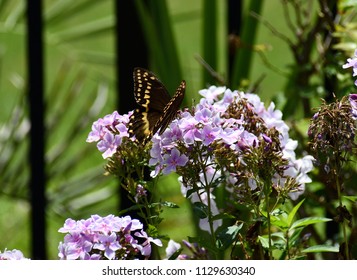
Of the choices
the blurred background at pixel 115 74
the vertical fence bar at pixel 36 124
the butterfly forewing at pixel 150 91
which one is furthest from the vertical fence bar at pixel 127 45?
the butterfly forewing at pixel 150 91

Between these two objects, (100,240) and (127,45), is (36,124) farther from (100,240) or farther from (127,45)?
(100,240)

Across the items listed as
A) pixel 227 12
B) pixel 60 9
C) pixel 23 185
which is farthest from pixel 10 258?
pixel 60 9

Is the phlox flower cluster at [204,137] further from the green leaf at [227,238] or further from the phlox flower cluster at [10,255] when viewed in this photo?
the phlox flower cluster at [10,255]

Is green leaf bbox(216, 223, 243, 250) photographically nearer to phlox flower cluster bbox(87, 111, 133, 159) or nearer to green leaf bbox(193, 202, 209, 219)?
green leaf bbox(193, 202, 209, 219)

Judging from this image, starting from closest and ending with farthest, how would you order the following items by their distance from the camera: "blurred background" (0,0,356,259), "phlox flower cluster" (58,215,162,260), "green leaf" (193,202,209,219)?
"phlox flower cluster" (58,215,162,260) < "green leaf" (193,202,209,219) < "blurred background" (0,0,356,259)

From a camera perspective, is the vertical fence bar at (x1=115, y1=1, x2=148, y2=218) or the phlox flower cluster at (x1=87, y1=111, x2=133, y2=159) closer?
the phlox flower cluster at (x1=87, y1=111, x2=133, y2=159)

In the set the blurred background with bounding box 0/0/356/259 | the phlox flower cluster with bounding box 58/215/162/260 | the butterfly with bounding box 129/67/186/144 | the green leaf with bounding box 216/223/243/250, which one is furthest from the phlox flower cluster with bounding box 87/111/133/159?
the blurred background with bounding box 0/0/356/259

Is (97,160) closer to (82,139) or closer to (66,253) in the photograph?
(82,139)
